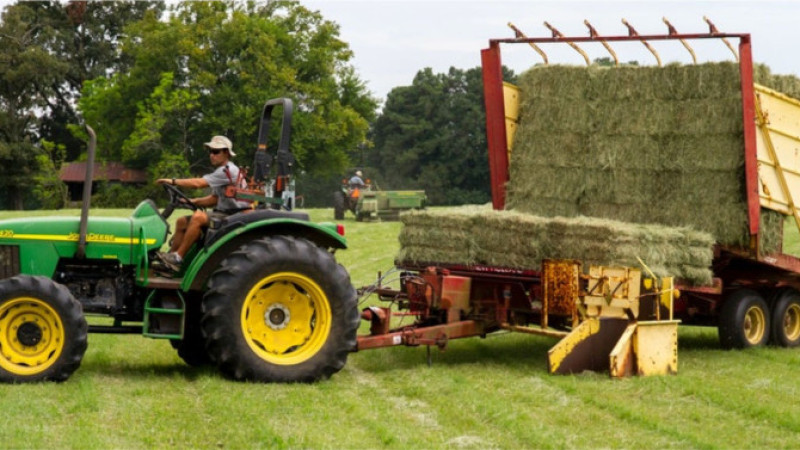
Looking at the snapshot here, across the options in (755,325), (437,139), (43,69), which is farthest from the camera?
(437,139)

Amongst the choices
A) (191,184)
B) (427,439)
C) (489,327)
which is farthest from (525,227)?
(427,439)

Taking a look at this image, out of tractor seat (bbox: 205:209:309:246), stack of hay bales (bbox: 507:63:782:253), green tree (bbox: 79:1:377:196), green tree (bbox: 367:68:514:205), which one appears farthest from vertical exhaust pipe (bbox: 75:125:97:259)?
green tree (bbox: 367:68:514:205)

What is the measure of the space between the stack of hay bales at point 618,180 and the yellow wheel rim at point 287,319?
2.09 m

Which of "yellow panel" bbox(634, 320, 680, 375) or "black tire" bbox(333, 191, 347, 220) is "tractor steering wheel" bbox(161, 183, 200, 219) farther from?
"black tire" bbox(333, 191, 347, 220)

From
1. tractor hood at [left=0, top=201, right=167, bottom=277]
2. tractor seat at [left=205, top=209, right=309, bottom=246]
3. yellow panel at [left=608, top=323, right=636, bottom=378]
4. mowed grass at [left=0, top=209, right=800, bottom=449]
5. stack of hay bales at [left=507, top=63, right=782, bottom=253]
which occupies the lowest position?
mowed grass at [left=0, top=209, right=800, bottom=449]

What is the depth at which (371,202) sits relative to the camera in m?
36.0

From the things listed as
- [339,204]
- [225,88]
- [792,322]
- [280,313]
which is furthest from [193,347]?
[225,88]

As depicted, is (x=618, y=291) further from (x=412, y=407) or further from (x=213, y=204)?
(x=213, y=204)

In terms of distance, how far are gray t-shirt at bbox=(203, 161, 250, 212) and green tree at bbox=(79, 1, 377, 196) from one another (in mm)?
42950

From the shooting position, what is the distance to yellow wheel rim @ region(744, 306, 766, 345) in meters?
12.3

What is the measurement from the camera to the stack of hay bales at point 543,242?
35.0 feet

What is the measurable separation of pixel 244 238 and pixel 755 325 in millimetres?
5599

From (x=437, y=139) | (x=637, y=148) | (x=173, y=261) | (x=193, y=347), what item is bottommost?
(x=193, y=347)

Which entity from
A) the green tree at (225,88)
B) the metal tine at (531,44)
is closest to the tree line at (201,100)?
the green tree at (225,88)
